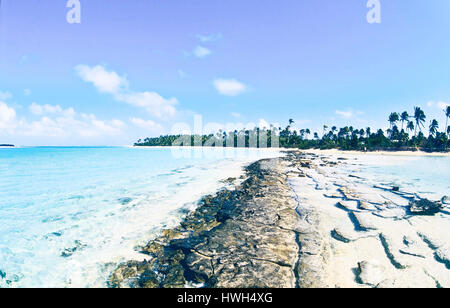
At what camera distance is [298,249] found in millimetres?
6020

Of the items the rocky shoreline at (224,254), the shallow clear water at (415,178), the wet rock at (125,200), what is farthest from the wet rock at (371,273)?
the wet rock at (125,200)

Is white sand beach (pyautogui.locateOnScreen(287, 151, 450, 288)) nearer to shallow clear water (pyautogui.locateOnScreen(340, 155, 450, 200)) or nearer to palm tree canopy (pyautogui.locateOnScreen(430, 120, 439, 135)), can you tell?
shallow clear water (pyautogui.locateOnScreen(340, 155, 450, 200))

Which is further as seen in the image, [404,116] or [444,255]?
[404,116]

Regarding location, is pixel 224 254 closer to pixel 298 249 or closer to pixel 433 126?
pixel 298 249

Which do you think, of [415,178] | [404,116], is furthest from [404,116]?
[415,178]

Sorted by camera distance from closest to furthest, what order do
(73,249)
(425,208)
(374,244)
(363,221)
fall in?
1. (374,244)
2. (73,249)
3. (363,221)
4. (425,208)

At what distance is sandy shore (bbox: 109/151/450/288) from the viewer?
4816 mm

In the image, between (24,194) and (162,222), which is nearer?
(162,222)

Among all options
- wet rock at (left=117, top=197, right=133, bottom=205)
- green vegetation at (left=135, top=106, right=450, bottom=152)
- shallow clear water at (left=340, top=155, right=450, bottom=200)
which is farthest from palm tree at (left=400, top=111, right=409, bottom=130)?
wet rock at (left=117, top=197, right=133, bottom=205)
